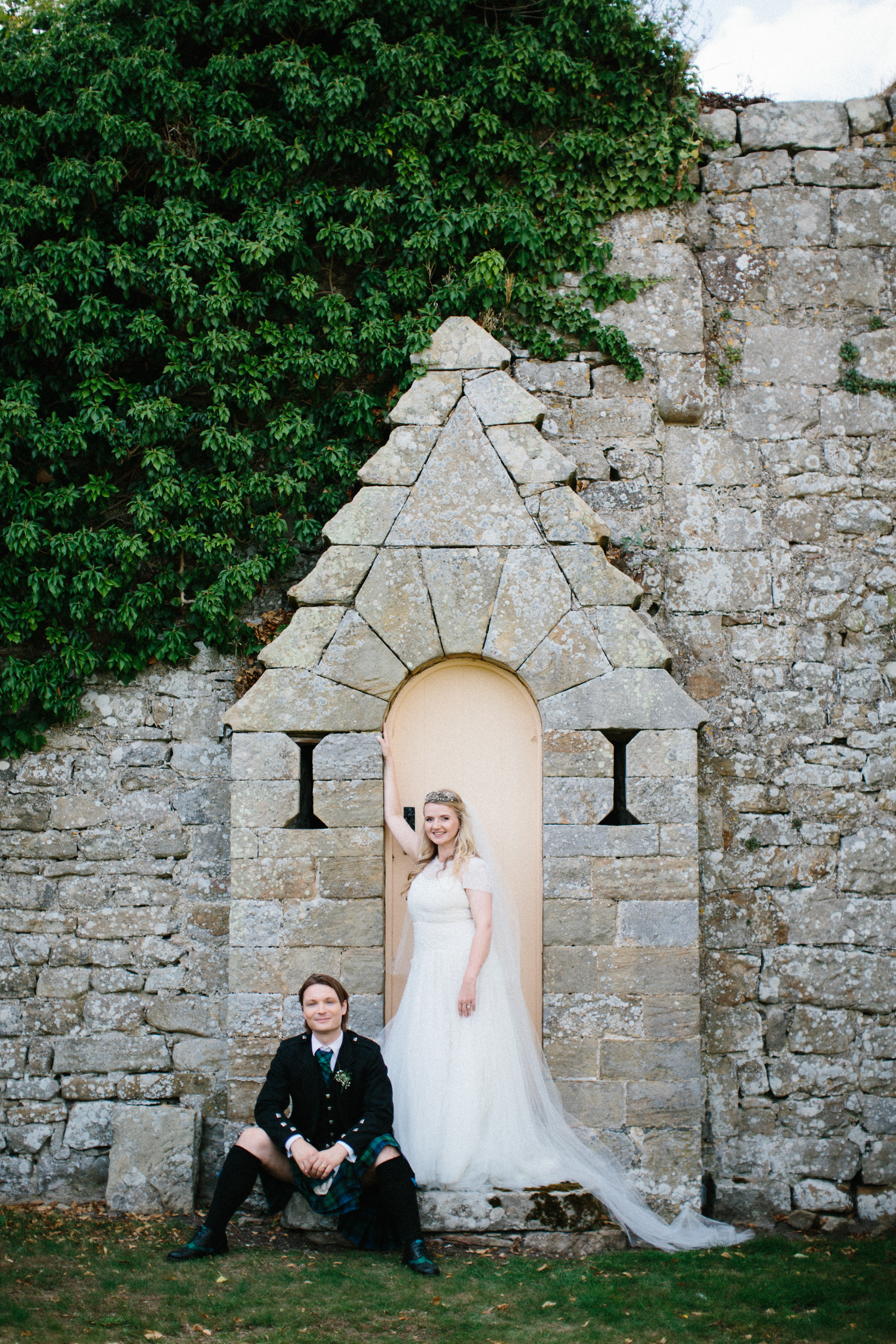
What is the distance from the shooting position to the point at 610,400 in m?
5.82

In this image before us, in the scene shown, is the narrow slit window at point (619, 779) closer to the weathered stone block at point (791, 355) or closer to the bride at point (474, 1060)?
the bride at point (474, 1060)

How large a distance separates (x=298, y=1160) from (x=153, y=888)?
6.34ft

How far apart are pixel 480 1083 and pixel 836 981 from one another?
2.23 metres

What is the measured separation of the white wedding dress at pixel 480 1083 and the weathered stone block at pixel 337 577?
1.42m

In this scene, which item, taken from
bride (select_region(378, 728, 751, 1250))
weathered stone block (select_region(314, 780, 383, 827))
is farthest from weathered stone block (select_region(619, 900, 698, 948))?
weathered stone block (select_region(314, 780, 383, 827))

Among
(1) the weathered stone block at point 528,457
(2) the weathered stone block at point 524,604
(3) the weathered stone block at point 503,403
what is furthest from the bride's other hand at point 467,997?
(3) the weathered stone block at point 503,403

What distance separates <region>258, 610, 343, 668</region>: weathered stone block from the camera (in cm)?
498

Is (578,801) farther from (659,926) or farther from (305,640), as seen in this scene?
(305,640)

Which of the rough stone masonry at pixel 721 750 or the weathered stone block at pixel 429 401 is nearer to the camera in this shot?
the weathered stone block at pixel 429 401

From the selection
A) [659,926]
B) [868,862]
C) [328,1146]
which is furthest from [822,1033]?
[328,1146]

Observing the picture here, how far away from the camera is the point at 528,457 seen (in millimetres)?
5070

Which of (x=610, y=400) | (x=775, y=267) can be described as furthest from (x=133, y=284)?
(x=775, y=267)

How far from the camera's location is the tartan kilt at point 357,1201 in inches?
166

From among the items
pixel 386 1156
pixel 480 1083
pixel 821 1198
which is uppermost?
pixel 480 1083
